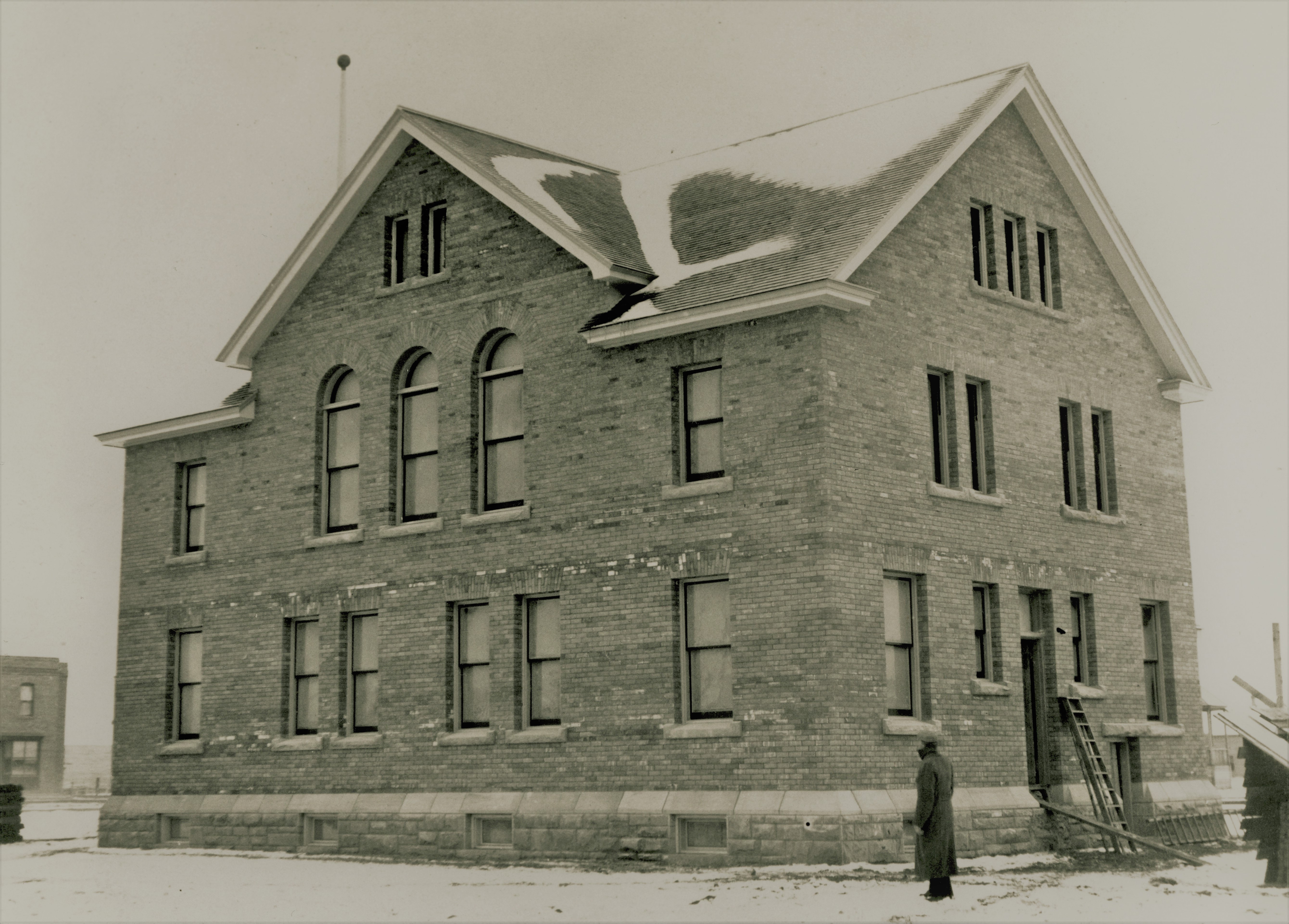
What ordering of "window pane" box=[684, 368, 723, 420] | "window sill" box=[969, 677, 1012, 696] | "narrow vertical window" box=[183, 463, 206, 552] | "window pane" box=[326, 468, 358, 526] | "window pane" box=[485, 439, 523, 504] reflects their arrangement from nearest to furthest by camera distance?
1. "window pane" box=[684, 368, 723, 420]
2. "window sill" box=[969, 677, 1012, 696]
3. "window pane" box=[485, 439, 523, 504]
4. "window pane" box=[326, 468, 358, 526]
5. "narrow vertical window" box=[183, 463, 206, 552]

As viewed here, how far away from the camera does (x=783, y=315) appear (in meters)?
21.6

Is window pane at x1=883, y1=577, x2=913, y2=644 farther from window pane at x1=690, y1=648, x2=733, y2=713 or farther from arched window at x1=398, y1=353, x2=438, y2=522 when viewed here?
arched window at x1=398, y1=353, x2=438, y2=522

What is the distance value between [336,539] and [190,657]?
14.9 feet

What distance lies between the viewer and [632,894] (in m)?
18.3

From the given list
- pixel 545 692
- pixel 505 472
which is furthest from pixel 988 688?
pixel 505 472

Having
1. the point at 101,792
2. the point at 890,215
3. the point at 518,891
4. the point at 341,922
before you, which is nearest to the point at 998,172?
the point at 890,215

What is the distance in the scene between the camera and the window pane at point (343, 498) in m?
26.8

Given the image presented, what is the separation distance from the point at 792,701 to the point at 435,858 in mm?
6698

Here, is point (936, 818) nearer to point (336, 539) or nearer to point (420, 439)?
point (420, 439)

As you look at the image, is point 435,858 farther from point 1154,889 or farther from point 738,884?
point 1154,889

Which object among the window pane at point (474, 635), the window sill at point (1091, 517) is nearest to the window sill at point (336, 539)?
the window pane at point (474, 635)

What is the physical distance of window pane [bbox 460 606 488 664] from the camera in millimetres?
24672

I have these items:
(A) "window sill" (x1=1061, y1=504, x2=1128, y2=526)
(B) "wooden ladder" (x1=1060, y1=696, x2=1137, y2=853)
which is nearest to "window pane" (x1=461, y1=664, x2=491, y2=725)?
(B) "wooden ladder" (x1=1060, y1=696, x2=1137, y2=853)

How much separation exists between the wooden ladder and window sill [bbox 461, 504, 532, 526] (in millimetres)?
8710
